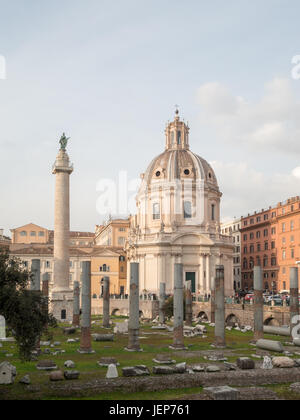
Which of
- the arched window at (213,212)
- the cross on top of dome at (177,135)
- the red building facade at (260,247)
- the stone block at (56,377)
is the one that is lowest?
the stone block at (56,377)

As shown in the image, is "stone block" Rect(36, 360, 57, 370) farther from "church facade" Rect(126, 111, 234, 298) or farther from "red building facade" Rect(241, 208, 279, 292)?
"red building facade" Rect(241, 208, 279, 292)

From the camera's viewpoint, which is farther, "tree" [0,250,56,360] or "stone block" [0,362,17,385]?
"stone block" [0,362,17,385]

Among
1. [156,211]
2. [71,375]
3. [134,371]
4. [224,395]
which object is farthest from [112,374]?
[156,211]

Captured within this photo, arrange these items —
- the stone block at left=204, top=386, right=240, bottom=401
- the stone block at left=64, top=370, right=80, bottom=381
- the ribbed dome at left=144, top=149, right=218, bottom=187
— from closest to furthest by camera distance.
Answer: the stone block at left=204, top=386, right=240, bottom=401 → the stone block at left=64, top=370, right=80, bottom=381 → the ribbed dome at left=144, top=149, right=218, bottom=187

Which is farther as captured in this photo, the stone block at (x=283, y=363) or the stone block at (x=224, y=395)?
the stone block at (x=283, y=363)

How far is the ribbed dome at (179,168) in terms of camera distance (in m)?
70.6

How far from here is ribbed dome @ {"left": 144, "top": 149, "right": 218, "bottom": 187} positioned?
70562 mm

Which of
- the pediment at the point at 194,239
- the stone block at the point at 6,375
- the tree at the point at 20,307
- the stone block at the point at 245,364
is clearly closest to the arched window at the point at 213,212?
the pediment at the point at 194,239

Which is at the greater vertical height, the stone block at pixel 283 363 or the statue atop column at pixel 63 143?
the statue atop column at pixel 63 143

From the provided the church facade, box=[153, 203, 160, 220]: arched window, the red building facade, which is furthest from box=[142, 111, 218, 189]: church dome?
the red building facade

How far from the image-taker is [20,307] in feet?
52.7

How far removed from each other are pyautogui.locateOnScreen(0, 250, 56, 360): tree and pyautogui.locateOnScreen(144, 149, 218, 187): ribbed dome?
53.9 m

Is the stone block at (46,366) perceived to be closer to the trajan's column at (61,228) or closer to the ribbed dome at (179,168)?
the trajan's column at (61,228)

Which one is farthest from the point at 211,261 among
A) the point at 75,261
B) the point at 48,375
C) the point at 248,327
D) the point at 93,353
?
the point at 48,375
